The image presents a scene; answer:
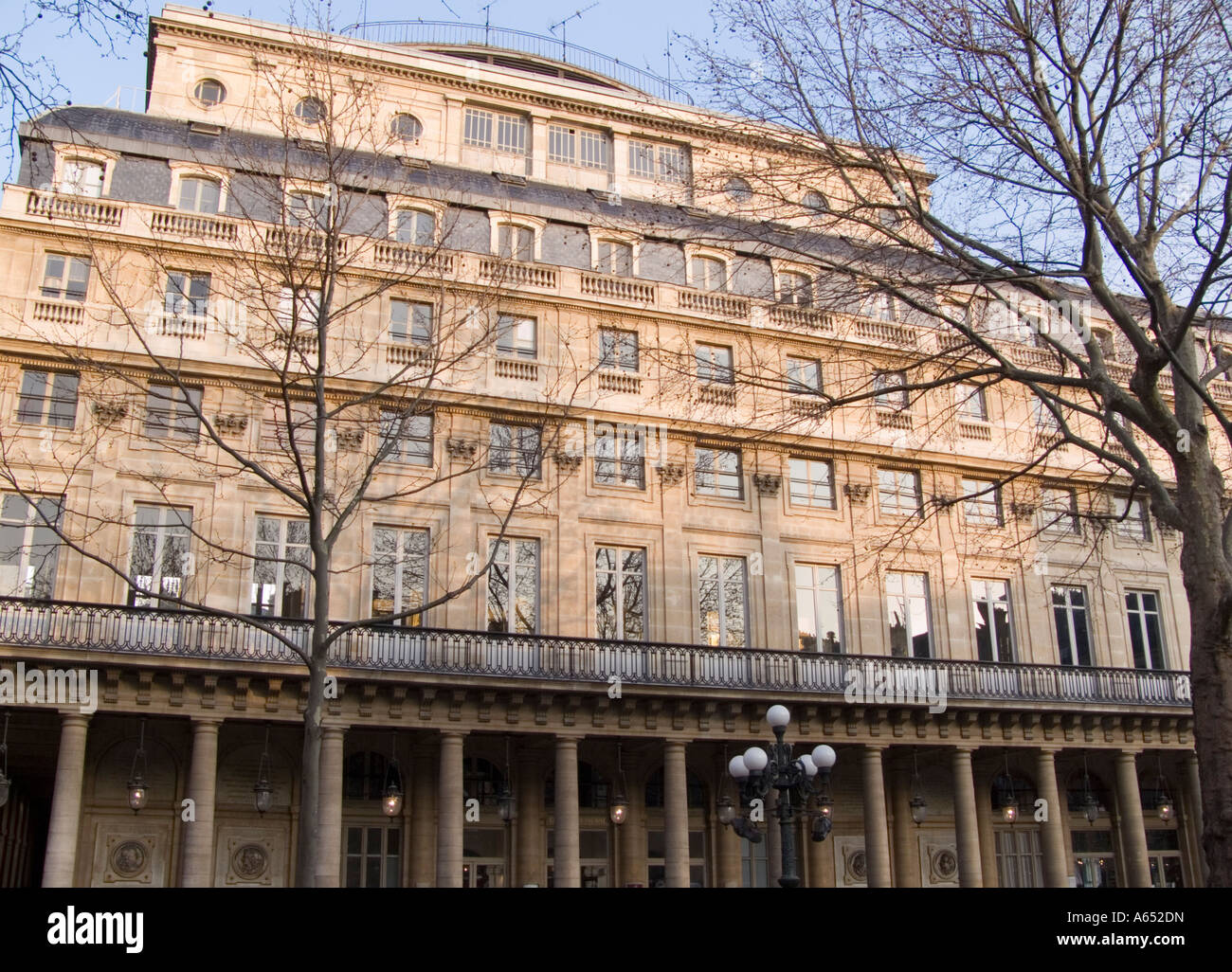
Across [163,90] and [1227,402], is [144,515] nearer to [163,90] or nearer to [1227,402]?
[163,90]

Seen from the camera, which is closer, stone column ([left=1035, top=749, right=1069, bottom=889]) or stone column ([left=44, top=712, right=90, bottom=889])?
stone column ([left=44, top=712, right=90, bottom=889])

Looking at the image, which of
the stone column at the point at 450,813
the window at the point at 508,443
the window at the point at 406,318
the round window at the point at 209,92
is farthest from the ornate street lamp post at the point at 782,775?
the round window at the point at 209,92

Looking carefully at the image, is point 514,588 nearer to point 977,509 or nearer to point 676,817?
point 676,817

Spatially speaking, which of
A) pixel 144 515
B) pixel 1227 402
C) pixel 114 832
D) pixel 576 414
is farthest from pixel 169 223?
pixel 1227 402

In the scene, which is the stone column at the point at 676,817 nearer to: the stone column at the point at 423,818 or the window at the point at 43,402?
the stone column at the point at 423,818

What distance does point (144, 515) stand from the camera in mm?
23797

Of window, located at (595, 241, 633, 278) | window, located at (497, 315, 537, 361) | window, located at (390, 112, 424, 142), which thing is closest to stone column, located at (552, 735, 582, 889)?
window, located at (497, 315, 537, 361)

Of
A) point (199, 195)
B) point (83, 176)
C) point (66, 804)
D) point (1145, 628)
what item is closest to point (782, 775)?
point (66, 804)

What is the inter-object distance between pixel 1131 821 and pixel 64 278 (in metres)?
26.5

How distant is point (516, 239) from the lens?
94.1 feet

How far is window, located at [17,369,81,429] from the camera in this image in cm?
2345

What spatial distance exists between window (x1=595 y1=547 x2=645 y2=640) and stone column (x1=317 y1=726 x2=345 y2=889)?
6.46 m

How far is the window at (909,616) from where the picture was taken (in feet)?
94.8

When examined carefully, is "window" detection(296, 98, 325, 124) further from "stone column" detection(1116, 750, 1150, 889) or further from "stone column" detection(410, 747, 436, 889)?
"stone column" detection(1116, 750, 1150, 889)
